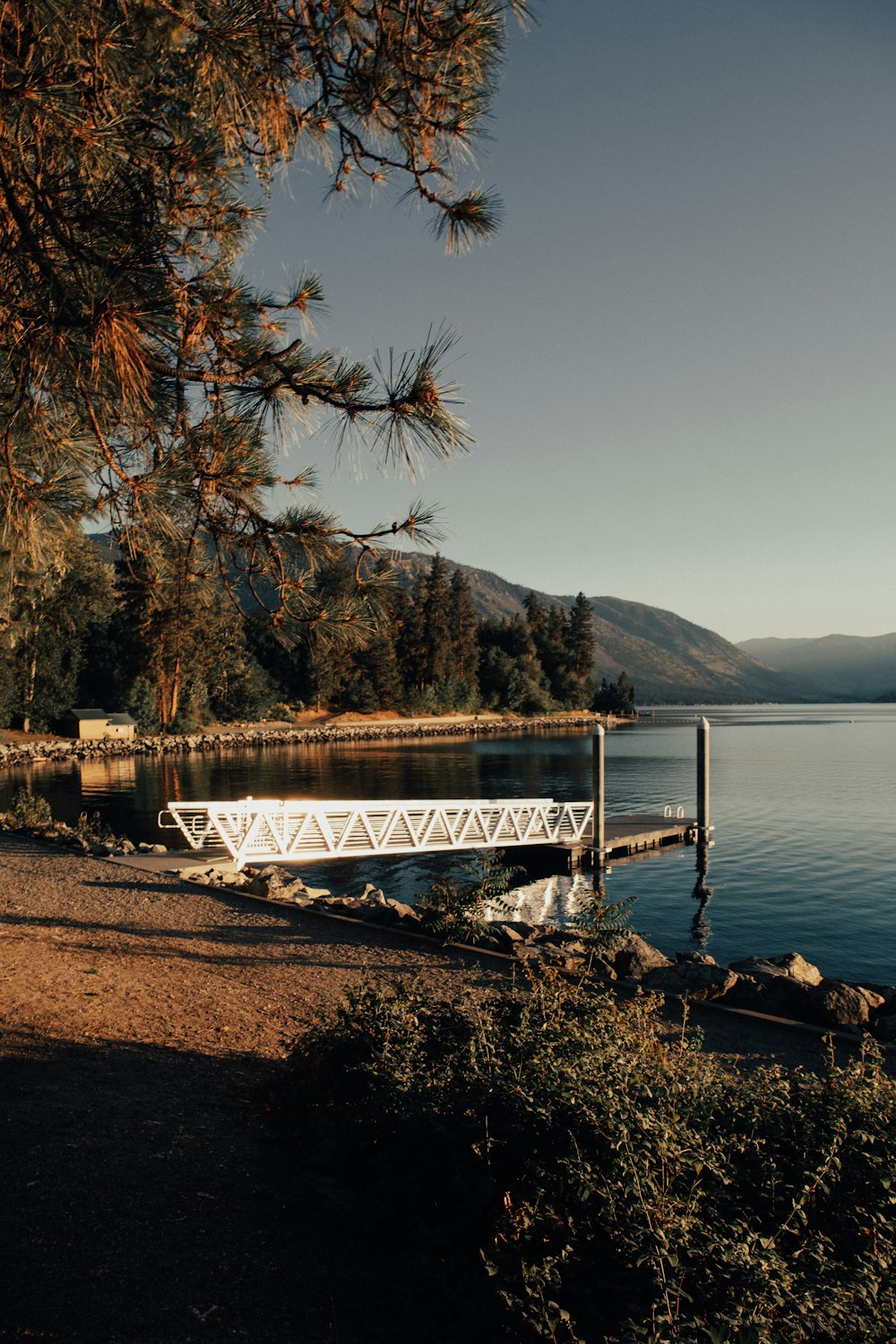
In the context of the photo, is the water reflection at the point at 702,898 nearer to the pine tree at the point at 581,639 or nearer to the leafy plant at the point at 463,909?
the leafy plant at the point at 463,909

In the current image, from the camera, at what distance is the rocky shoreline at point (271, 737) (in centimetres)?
5641

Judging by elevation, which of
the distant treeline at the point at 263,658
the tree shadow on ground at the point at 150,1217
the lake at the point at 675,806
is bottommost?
the lake at the point at 675,806

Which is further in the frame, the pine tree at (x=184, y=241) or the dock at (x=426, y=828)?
the dock at (x=426, y=828)

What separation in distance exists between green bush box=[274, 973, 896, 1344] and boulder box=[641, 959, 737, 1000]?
4.26m

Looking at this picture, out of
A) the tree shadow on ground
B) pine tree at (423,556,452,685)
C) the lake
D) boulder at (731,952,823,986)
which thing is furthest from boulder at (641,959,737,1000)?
pine tree at (423,556,452,685)

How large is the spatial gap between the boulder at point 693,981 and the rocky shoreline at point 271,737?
40350mm

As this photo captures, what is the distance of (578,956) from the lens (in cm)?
964

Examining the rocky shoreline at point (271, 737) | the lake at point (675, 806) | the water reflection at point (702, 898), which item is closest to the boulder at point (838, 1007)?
the lake at point (675, 806)

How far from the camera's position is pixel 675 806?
3409 centimetres

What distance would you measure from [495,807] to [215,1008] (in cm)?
1588

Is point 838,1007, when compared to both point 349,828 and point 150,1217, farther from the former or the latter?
point 349,828

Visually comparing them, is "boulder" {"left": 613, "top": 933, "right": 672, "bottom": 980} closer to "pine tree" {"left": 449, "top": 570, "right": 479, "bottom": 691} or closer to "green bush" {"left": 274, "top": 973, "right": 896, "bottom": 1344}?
"green bush" {"left": 274, "top": 973, "right": 896, "bottom": 1344}

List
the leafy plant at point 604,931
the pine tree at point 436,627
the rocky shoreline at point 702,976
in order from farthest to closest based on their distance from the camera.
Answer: the pine tree at point 436,627 < the leafy plant at point 604,931 < the rocky shoreline at point 702,976

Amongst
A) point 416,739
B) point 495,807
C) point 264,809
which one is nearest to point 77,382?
point 264,809
